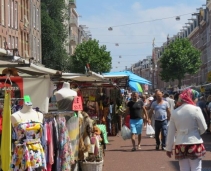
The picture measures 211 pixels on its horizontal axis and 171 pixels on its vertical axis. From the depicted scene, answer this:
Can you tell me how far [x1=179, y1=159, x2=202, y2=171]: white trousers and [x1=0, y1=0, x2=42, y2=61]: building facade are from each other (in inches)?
1043

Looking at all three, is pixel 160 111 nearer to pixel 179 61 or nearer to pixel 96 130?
pixel 96 130

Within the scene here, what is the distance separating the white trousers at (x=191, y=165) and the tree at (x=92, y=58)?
59920 mm

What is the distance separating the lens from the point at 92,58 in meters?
69.3

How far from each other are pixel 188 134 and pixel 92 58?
62.0 metres

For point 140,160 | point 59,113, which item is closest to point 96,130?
point 59,113

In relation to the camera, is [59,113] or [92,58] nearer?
[59,113]

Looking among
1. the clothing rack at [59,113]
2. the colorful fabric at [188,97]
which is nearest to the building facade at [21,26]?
the clothing rack at [59,113]

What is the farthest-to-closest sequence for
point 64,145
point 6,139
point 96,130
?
1. point 96,130
2. point 64,145
3. point 6,139

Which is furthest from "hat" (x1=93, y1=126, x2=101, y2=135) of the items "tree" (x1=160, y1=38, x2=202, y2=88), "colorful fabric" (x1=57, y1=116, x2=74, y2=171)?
"tree" (x1=160, y1=38, x2=202, y2=88)

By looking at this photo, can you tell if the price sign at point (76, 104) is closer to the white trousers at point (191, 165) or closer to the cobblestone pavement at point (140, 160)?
the cobblestone pavement at point (140, 160)

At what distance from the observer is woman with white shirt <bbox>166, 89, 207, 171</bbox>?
7383 mm

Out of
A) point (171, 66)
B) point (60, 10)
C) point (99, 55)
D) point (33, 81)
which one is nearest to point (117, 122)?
point (33, 81)

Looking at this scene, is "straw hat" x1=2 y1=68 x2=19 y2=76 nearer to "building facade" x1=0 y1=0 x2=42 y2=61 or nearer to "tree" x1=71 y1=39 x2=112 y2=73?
"building facade" x1=0 y1=0 x2=42 y2=61

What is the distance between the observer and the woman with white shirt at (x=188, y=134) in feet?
24.2
